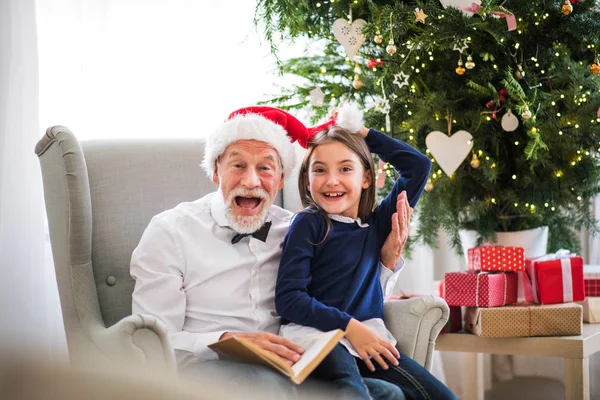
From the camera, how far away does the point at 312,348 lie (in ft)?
4.56

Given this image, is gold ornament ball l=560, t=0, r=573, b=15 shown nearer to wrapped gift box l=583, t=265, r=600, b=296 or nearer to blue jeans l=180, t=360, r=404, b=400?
wrapped gift box l=583, t=265, r=600, b=296

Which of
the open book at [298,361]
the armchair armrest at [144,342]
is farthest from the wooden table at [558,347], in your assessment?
the armchair armrest at [144,342]

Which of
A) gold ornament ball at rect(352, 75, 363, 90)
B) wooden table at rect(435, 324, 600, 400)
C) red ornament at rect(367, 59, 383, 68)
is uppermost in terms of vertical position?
red ornament at rect(367, 59, 383, 68)

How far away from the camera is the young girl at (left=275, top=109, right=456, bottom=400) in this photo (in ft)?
5.30

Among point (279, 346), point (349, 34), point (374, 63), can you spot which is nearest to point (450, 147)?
point (374, 63)

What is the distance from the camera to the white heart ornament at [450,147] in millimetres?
2273

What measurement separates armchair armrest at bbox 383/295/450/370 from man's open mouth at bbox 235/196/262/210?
0.49 m

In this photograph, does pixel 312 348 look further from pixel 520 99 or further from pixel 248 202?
pixel 520 99

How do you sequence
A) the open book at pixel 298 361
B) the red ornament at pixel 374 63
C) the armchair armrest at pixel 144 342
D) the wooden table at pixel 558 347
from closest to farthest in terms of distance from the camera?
the open book at pixel 298 361, the armchair armrest at pixel 144 342, the wooden table at pixel 558 347, the red ornament at pixel 374 63

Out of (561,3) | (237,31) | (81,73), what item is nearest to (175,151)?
(81,73)

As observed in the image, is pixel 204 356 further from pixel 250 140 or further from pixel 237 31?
pixel 237 31

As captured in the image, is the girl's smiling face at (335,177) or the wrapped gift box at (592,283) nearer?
the girl's smiling face at (335,177)

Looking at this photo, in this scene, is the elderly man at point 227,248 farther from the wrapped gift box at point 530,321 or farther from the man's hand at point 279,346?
the wrapped gift box at point 530,321

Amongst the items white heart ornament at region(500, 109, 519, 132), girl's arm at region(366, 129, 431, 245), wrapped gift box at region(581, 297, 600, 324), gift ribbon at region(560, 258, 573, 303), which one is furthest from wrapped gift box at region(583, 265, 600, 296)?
girl's arm at region(366, 129, 431, 245)
